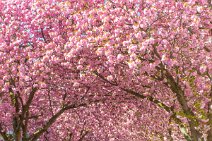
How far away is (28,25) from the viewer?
14852 mm

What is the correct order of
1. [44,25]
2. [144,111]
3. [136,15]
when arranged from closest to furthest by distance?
[136,15], [44,25], [144,111]

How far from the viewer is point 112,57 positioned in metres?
11.0

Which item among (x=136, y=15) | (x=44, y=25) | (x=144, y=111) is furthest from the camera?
(x=144, y=111)

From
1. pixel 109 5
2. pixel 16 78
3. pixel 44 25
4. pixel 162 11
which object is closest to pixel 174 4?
pixel 162 11

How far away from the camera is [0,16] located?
15.4 m

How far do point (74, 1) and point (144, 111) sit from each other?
6478 millimetres

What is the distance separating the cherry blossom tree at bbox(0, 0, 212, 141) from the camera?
10.9m

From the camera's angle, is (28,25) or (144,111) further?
(144,111)

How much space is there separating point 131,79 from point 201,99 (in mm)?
3085

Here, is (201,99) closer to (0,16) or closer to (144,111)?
(144,111)

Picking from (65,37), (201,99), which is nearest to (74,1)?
(65,37)

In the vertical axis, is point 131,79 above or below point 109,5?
below

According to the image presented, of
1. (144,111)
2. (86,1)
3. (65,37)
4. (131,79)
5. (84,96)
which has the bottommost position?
(144,111)

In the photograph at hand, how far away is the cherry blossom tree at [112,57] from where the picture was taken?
1085 centimetres
